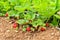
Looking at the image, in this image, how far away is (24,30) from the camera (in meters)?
2.65

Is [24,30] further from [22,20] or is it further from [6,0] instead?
[6,0]

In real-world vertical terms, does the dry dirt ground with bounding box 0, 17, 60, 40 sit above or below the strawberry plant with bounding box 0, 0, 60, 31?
below

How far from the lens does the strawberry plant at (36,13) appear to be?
265 cm

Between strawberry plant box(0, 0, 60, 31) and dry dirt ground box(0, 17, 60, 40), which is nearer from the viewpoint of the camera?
dry dirt ground box(0, 17, 60, 40)

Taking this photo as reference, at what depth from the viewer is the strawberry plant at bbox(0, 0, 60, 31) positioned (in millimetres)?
2654

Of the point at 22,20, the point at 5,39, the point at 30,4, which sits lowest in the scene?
the point at 5,39

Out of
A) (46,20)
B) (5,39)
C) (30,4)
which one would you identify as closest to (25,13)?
(30,4)

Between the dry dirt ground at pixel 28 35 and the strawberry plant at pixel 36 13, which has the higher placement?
the strawberry plant at pixel 36 13

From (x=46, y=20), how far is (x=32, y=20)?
0.23 meters

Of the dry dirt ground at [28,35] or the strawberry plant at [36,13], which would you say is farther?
the strawberry plant at [36,13]

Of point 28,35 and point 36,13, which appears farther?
point 36,13

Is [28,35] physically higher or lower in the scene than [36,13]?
lower

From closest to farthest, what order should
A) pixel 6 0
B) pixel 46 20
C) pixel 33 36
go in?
pixel 33 36 < pixel 46 20 < pixel 6 0

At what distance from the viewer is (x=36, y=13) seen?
9.46ft
